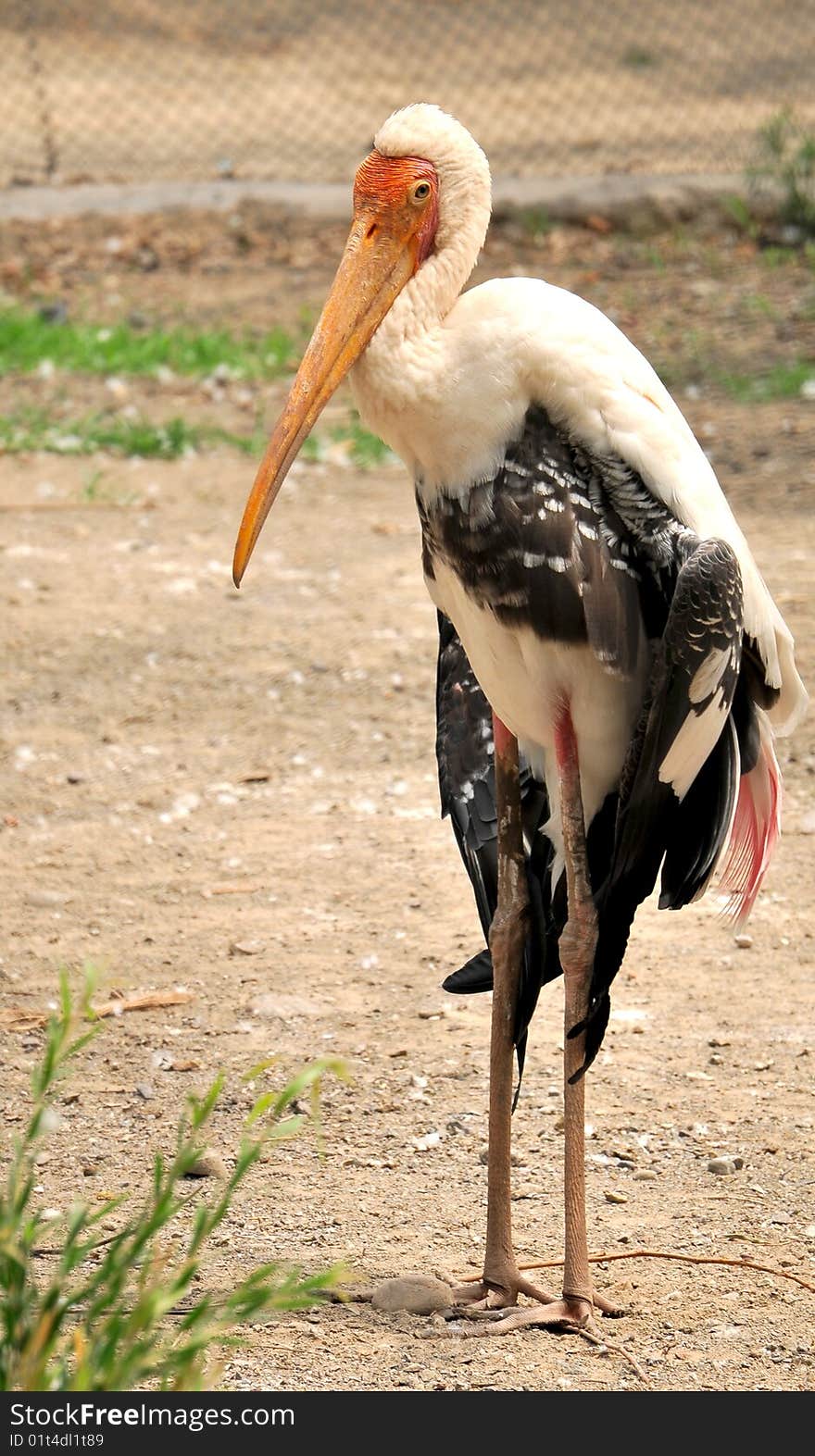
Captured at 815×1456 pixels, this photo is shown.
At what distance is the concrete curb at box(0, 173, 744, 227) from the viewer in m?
9.60

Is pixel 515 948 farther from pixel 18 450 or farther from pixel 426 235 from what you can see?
pixel 18 450

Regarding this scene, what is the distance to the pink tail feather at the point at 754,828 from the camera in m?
2.96

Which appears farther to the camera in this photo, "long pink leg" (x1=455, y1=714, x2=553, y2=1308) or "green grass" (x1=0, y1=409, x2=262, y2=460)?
"green grass" (x1=0, y1=409, x2=262, y2=460)

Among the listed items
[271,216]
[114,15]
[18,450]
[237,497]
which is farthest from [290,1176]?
[114,15]

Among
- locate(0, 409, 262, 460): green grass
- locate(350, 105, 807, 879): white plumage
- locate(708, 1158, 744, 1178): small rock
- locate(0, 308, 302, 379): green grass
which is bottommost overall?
locate(708, 1158, 744, 1178): small rock

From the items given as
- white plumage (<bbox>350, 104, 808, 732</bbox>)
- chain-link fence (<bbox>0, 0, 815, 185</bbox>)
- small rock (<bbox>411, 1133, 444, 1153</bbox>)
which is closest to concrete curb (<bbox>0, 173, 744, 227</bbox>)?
chain-link fence (<bbox>0, 0, 815, 185</bbox>)

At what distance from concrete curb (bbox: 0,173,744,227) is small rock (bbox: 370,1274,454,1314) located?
24.8 feet

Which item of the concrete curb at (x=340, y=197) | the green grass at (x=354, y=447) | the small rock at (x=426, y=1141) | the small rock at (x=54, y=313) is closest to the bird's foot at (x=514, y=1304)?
the small rock at (x=426, y=1141)

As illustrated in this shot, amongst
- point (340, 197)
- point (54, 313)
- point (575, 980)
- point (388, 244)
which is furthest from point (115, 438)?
point (575, 980)

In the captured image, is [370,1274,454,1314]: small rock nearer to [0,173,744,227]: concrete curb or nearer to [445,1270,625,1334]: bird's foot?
[445,1270,625,1334]: bird's foot

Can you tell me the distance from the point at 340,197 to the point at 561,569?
7669 millimetres

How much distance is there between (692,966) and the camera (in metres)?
3.94

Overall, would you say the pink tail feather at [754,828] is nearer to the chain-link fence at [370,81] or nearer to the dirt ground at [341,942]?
the dirt ground at [341,942]

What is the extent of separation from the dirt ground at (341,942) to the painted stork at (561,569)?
0.26m
